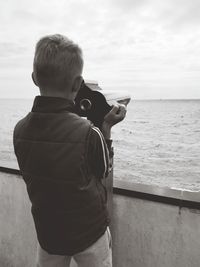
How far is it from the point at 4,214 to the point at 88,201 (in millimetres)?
1479

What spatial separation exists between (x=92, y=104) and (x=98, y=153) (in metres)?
0.31

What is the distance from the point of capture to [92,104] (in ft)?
4.73

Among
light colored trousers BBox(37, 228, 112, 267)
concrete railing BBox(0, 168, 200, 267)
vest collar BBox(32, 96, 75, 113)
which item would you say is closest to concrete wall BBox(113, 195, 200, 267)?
concrete railing BBox(0, 168, 200, 267)

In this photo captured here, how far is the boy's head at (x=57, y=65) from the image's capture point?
1184 millimetres

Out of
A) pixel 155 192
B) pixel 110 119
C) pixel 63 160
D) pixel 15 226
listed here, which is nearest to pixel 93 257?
pixel 63 160

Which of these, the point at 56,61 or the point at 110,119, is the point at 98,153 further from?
the point at 56,61

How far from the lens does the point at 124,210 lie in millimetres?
2002

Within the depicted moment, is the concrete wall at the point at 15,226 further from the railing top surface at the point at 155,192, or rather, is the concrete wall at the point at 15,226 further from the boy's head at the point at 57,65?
the boy's head at the point at 57,65

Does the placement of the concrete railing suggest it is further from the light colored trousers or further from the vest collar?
the vest collar

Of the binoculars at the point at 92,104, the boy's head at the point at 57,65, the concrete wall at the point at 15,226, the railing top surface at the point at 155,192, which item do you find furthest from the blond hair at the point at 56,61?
the concrete wall at the point at 15,226

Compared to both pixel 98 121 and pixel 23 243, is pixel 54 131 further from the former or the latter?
pixel 23 243

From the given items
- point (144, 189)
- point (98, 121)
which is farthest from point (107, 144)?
point (144, 189)

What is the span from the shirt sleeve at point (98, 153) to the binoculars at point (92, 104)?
19 cm

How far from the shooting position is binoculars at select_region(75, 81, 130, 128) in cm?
141
